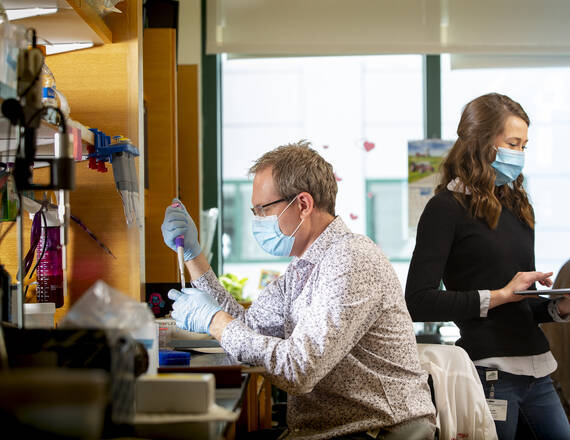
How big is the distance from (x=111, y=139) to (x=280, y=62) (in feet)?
7.41

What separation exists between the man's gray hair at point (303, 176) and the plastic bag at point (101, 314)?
30.8 inches

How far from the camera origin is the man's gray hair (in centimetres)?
171

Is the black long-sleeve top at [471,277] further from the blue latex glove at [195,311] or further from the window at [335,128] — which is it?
the window at [335,128]

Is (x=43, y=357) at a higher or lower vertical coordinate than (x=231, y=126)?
lower

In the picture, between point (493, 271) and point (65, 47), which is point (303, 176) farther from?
point (65, 47)

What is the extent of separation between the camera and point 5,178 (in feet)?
5.03

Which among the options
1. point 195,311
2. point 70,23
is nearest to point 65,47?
point 70,23

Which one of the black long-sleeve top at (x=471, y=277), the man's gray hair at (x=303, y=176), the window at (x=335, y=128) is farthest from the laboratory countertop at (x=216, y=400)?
the window at (x=335, y=128)

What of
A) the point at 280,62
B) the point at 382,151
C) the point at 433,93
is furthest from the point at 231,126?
the point at 433,93

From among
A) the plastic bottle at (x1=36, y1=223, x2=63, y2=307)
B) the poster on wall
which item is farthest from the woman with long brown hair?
the poster on wall

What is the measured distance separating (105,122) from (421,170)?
7.46 feet

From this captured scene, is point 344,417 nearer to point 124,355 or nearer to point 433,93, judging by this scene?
point 124,355

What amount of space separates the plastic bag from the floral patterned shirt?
0.50 meters

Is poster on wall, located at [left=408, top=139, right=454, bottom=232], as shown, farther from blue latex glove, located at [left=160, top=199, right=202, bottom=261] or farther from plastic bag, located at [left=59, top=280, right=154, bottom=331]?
plastic bag, located at [left=59, top=280, right=154, bottom=331]
